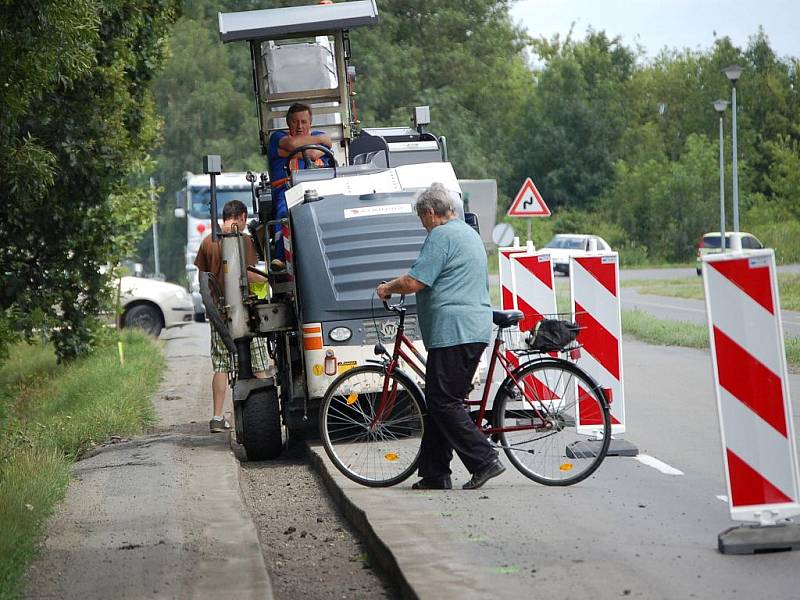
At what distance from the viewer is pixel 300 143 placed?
43.4 ft

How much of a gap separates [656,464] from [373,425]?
2056 mm

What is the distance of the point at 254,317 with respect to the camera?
472 inches

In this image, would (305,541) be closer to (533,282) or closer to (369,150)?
(533,282)

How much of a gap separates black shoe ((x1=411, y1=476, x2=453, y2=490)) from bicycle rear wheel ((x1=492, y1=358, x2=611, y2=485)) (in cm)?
44

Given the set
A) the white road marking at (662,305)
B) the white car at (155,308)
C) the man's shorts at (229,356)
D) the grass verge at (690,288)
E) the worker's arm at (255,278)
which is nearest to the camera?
the worker's arm at (255,278)

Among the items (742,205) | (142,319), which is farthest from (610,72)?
(142,319)

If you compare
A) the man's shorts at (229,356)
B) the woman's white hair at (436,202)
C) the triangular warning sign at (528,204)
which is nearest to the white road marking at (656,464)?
the woman's white hair at (436,202)

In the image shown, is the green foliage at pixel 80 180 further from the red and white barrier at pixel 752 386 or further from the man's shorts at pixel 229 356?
the red and white barrier at pixel 752 386

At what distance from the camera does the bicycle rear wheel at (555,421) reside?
9.16 metres

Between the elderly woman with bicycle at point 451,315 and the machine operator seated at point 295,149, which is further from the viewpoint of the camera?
the machine operator seated at point 295,149

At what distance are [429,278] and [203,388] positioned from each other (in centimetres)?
1023

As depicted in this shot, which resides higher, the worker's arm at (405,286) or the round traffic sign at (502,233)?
the round traffic sign at (502,233)

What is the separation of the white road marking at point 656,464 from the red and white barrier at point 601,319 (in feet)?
1.04

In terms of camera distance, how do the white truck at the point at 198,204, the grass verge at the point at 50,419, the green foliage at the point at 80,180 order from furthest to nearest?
1. the white truck at the point at 198,204
2. the green foliage at the point at 80,180
3. the grass verge at the point at 50,419
